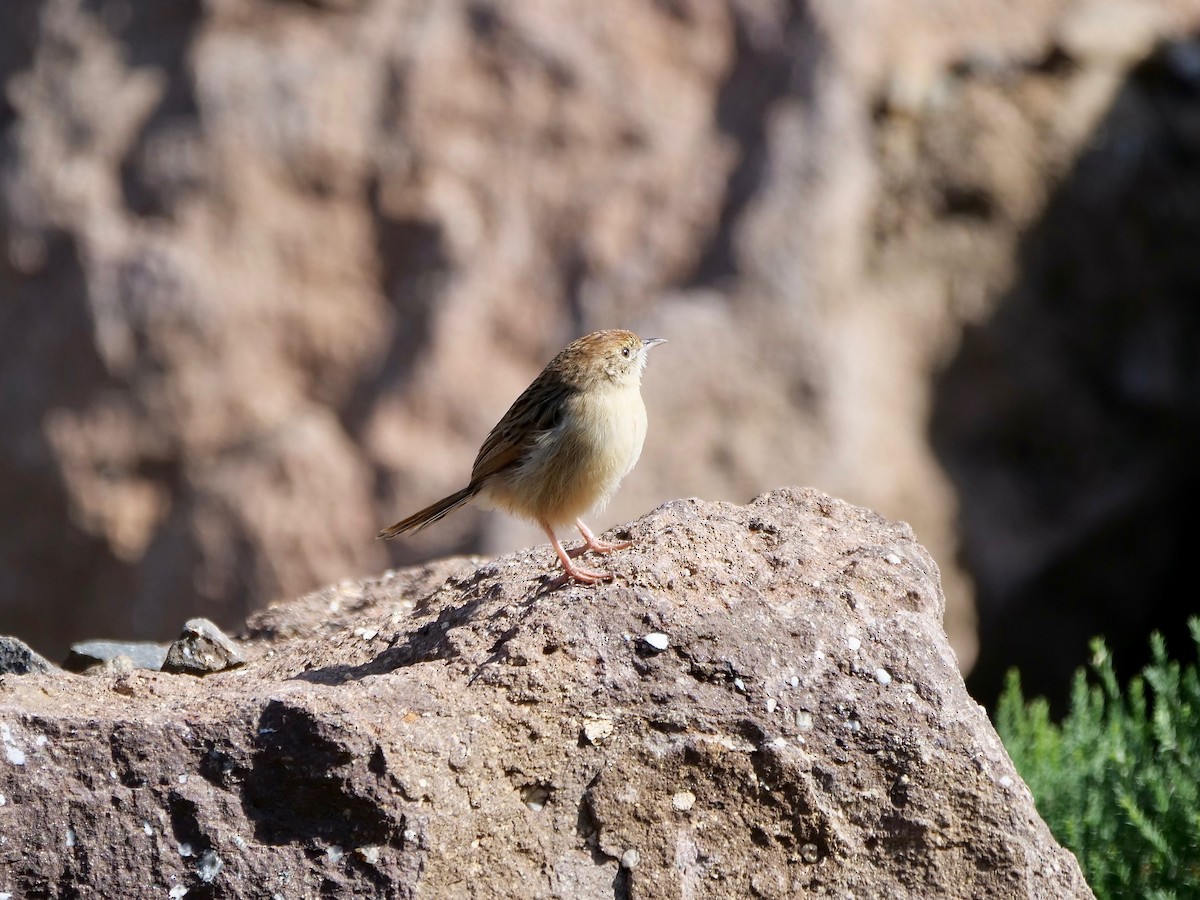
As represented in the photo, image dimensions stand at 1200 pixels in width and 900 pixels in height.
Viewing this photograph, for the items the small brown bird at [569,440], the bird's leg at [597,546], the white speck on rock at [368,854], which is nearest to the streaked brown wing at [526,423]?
the small brown bird at [569,440]

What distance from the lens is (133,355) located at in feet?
31.2

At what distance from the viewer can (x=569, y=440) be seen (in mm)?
5008

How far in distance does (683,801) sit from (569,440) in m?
1.69

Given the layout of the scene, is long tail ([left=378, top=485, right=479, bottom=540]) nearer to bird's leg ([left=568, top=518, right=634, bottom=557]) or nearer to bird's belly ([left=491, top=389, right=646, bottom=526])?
bird's belly ([left=491, top=389, right=646, bottom=526])

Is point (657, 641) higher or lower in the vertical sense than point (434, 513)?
lower

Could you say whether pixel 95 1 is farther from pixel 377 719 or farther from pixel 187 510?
pixel 377 719

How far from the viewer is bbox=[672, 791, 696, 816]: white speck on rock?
11.9 feet

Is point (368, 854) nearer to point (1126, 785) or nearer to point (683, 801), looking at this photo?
point (683, 801)

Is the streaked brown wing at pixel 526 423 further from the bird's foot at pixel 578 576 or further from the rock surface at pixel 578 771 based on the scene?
the rock surface at pixel 578 771

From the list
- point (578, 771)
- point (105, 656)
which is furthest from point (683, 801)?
point (105, 656)

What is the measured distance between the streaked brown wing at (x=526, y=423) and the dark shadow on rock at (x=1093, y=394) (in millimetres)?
5003

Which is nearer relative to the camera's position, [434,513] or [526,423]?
[526,423]

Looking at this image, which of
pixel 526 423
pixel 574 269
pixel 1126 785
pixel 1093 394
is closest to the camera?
pixel 526 423

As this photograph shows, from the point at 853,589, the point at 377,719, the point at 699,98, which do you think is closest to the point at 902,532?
the point at 853,589
